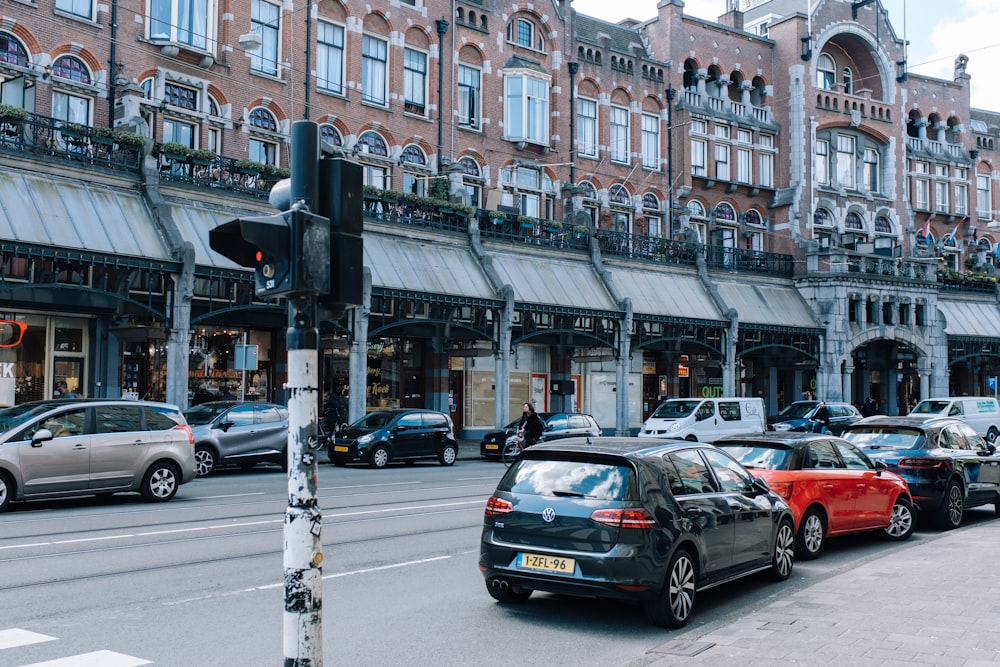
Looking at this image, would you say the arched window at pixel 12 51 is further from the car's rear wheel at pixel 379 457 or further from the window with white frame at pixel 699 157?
the window with white frame at pixel 699 157

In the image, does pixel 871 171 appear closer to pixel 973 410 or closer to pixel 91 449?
pixel 973 410

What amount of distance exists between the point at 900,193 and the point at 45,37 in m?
41.2

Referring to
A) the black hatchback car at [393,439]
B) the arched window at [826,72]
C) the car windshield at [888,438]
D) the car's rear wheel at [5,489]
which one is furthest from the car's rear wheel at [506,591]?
the arched window at [826,72]

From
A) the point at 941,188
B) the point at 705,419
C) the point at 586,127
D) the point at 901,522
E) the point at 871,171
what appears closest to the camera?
the point at 901,522

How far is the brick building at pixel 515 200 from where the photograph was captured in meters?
24.2

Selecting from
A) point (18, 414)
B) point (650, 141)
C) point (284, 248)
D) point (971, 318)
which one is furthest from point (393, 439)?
point (971, 318)

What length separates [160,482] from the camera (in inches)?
624

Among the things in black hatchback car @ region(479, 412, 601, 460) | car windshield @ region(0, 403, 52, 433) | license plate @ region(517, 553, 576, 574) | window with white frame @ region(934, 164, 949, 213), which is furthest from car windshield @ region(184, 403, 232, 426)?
window with white frame @ region(934, 164, 949, 213)

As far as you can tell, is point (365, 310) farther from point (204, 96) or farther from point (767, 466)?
point (767, 466)

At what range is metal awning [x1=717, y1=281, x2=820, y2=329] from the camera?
130 feet

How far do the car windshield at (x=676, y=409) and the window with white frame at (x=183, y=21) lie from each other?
17.4 meters

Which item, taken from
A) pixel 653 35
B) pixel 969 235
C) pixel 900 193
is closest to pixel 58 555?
pixel 653 35

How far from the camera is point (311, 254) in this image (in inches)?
182

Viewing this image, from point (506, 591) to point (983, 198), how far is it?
54551 millimetres
